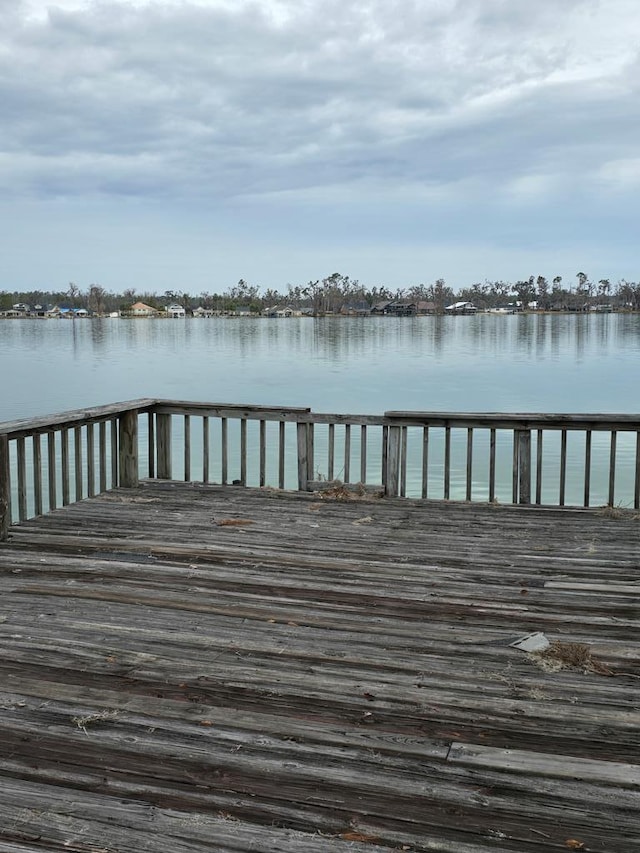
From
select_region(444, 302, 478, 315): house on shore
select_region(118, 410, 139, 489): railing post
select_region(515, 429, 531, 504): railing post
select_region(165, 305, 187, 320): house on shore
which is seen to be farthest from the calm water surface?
select_region(444, 302, 478, 315): house on shore

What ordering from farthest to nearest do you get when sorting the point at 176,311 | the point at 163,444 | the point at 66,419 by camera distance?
the point at 176,311 < the point at 163,444 < the point at 66,419

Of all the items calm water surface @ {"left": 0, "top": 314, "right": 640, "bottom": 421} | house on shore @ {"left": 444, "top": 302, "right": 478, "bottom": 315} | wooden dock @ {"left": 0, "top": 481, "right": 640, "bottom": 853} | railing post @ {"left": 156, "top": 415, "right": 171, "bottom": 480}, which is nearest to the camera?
wooden dock @ {"left": 0, "top": 481, "right": 640, "bottom": 853}

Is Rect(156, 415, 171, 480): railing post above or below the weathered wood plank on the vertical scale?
below

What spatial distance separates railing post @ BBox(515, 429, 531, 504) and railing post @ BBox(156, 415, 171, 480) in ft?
11.0

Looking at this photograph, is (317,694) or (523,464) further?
(523,464)

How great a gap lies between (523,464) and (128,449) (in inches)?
142

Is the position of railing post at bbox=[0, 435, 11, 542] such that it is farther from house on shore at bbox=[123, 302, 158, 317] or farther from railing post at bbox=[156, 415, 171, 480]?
house on shore at bbox=[123, 302, 158, 317]

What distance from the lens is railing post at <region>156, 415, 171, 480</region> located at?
794 centimetres

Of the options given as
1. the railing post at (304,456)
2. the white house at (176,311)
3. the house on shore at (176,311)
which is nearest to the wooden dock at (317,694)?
the railing post at (304,456)

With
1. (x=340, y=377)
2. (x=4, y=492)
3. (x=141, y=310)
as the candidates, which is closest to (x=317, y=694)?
(x=4, y=492)

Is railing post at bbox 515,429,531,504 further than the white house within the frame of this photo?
No

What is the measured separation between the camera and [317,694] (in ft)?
10.1

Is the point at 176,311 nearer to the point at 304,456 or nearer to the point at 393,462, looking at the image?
the point at 304,456

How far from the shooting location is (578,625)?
3910 millimetres
